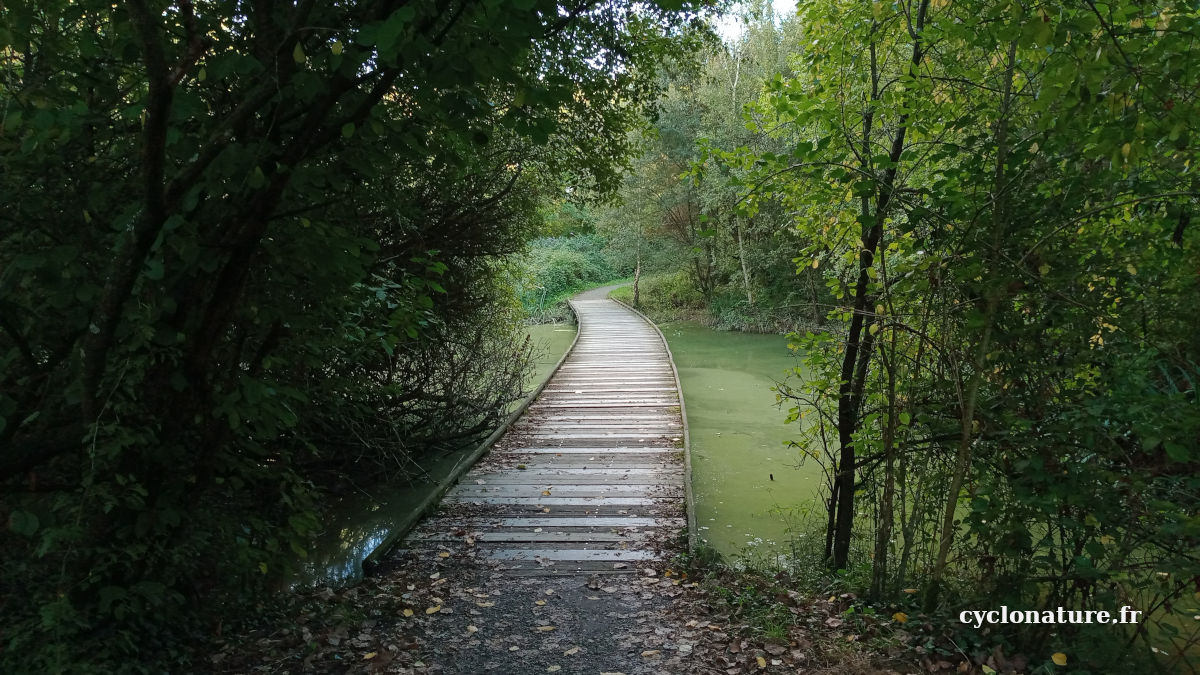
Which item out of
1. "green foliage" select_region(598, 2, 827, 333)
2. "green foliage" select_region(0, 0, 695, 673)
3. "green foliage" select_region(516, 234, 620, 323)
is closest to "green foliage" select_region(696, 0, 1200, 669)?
"green foliage" select_region(0, 0, 695, 673)

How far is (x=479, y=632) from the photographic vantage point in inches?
149

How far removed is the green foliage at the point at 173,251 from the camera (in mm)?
1988

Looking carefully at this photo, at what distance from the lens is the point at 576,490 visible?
656cm

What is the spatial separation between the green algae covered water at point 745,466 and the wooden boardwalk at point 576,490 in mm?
423

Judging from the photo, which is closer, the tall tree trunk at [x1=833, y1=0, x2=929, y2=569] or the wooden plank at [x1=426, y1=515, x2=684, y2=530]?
the tall tree trunk at [x1=833, y1=0, x2=929, y2=569]

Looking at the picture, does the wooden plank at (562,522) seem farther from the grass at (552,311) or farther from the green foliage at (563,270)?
the green foliage at (563,270)

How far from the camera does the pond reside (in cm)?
538

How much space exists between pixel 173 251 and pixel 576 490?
4.74 metres

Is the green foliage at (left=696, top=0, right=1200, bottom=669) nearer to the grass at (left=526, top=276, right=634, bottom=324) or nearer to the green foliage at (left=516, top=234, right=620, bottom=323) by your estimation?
the grass at (left=526, top=276, right=634, bottom=324)

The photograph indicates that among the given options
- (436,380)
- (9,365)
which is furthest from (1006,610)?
(436,380)

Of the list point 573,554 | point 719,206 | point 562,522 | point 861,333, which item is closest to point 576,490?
point 562,522

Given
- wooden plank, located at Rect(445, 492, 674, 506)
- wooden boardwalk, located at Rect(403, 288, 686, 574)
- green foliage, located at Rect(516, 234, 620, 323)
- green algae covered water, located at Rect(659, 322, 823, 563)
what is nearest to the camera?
wooden boardwalk, located at Rect(403, 288, 686, 574)

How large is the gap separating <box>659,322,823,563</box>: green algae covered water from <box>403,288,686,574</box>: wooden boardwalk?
423mm

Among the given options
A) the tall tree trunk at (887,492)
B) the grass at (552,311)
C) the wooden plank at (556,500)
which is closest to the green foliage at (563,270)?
the grass at (552,311)
